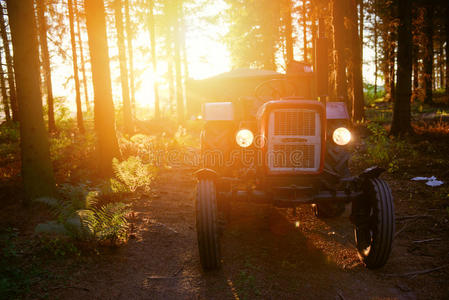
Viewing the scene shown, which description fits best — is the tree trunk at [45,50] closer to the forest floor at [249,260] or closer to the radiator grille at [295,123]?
the forest floor at [249,260]

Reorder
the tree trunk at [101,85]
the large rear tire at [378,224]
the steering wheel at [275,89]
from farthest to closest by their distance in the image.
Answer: the tree trunk at [101,85], the steering wheel at [275,89], the large rear tire at [378,224]

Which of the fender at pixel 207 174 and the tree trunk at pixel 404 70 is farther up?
the tree trunk at pixel 404 70

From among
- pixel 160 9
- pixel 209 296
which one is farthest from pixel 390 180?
pixel 160 9

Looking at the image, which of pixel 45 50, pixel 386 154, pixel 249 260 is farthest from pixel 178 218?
pixel 45 50

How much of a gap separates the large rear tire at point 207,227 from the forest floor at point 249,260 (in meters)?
0.24

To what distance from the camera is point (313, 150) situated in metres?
3.84

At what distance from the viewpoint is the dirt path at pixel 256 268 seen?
125 inches

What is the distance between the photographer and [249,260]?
152 inches

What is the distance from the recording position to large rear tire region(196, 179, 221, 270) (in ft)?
11.2

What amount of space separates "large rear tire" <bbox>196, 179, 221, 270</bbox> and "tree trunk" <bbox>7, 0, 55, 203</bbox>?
13.4 ft

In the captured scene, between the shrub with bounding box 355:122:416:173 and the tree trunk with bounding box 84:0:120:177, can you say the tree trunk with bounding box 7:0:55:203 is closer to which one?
the tree trunk with bounding box 84:0:120:177

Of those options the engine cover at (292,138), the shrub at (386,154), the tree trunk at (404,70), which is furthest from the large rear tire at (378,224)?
the tree trunk at (404,70)

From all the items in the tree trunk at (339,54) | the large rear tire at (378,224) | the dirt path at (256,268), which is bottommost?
the dirt path at (256,268)

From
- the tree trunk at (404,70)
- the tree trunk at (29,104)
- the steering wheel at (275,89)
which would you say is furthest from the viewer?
the tree trunk at (404,70)
